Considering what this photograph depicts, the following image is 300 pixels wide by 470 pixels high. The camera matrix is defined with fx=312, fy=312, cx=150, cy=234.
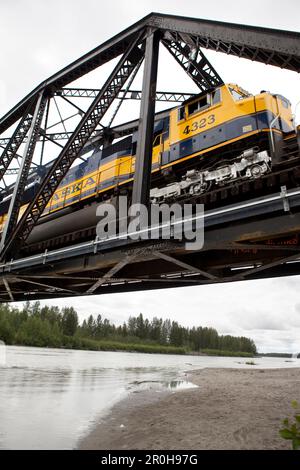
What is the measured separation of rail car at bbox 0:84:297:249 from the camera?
811cm

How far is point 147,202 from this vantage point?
19.1 feet

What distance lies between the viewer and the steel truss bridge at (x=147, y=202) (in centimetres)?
501

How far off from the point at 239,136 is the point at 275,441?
24.6 ft

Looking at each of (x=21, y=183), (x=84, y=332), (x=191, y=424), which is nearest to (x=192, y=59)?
(x=21, y=183)

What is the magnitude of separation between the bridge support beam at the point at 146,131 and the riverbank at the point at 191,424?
Answer: 526cm

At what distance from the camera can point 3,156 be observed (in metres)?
11.0

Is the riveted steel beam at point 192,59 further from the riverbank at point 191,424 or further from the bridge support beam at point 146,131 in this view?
the riverbank at point 191,424

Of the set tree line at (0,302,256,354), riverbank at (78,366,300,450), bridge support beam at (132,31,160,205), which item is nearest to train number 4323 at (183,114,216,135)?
bridge support beam at (132,31,160,205)

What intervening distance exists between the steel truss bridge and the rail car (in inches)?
44.2

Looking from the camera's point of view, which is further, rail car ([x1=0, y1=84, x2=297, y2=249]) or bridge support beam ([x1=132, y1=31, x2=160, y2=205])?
rail car ([x1=0, y1=84, x2=297, y2=249])

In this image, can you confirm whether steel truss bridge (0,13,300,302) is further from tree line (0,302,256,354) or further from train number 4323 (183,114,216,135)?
tree line (0,302,256,354)

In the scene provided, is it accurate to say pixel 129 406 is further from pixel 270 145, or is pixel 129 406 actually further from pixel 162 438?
pixel 270 145

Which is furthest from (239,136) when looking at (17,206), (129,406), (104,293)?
(129,406)

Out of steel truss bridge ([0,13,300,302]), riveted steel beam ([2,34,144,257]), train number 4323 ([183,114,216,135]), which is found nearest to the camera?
steel truss bridge ([0,13,300,302])
